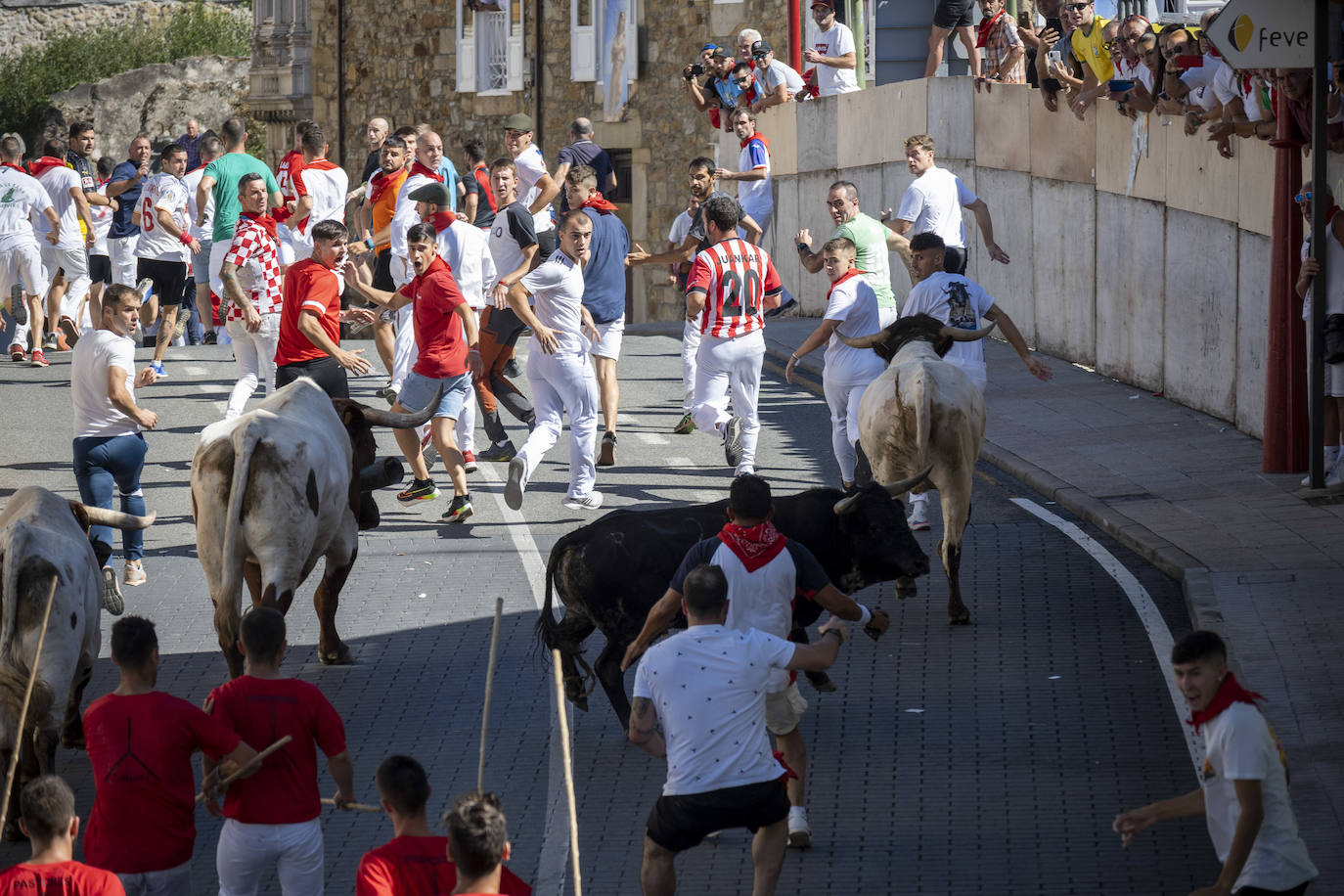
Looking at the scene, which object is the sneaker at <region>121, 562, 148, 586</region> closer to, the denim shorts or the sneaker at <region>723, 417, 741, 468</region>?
the denim shorts

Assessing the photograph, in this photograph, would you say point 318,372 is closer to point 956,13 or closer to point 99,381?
point 99,381

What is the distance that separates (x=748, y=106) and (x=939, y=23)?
3.31m

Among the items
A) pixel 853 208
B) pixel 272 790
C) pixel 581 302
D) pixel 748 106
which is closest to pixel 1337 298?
pixel 853 208

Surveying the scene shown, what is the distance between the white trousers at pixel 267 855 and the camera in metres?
6.07

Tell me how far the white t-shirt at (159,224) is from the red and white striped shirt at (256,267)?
513 centimetres

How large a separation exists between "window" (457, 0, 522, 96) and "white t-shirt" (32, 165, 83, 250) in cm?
1427

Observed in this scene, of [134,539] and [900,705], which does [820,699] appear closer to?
[900,705]

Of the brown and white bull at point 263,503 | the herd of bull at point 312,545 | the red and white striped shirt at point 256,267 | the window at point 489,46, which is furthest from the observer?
the window at point 489,46

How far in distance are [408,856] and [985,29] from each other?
1755cm

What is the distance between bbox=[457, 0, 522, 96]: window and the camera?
113 ft

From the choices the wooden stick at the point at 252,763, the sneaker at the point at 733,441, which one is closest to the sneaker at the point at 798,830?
the wooden stick at the point at 252,763

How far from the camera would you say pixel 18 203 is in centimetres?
2017

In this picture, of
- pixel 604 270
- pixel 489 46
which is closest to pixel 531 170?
pixel 604 270

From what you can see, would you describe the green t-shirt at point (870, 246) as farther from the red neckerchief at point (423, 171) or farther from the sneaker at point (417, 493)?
the red neckerchief at point (423, 171)
